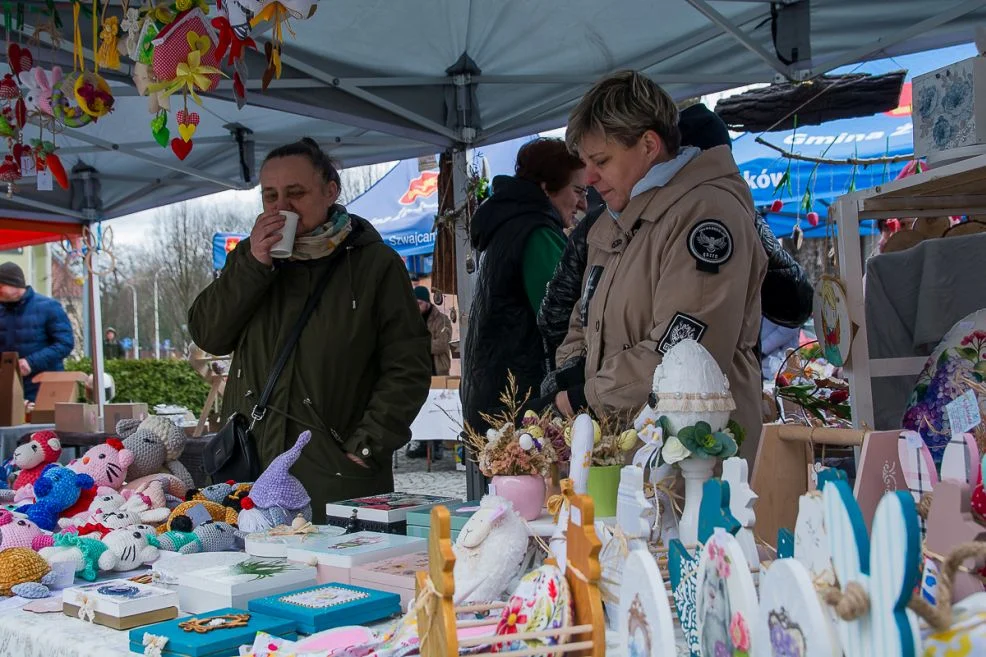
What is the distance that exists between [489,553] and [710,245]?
2.67 feet

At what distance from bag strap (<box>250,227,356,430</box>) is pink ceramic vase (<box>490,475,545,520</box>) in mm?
1186

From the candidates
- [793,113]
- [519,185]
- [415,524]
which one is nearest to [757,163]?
[793,113]

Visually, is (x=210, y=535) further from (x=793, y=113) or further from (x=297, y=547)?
(x=793, y=113)

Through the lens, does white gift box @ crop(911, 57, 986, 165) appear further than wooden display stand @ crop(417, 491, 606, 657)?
Yes

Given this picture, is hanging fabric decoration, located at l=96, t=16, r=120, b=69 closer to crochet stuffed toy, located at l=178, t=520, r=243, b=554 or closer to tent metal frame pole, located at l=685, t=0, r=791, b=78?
crochet stuffed toy, located at l=178, t=520, r=243, b=554

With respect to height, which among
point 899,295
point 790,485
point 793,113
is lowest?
point 790,485

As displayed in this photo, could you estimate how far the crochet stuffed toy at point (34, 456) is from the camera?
2.43 m

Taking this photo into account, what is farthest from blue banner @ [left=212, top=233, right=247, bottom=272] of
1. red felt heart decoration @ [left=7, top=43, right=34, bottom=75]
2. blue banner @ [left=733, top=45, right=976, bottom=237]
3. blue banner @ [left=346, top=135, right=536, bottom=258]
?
red felt heart decoration @ [left=7, top=43, right=34, bottom=75]

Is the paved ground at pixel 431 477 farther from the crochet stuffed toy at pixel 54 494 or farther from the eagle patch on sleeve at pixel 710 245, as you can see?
the eagle patch on sleeve at pixel 710 245

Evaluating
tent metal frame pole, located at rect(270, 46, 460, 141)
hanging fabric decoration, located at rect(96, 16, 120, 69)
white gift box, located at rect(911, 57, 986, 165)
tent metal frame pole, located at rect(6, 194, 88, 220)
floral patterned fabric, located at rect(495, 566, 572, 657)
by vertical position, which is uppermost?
tent metal frame pole, located at rect(270, 46, 460, 141)

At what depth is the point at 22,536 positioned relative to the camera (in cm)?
173

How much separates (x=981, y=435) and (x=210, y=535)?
1.32 metres

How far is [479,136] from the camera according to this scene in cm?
429

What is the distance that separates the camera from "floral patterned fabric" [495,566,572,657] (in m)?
0.90
